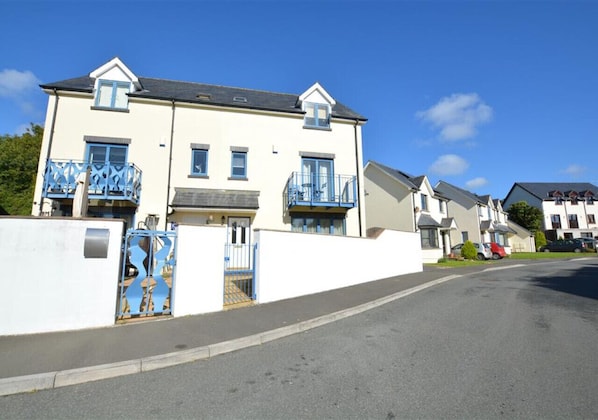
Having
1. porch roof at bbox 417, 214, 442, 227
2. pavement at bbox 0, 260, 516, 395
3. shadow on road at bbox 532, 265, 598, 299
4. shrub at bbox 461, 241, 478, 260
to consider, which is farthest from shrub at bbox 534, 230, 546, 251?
pavement at bbox 0, 260, 516, 395

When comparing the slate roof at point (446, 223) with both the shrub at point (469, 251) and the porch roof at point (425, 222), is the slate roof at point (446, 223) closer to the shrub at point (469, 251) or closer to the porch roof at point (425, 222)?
the shrub at point (469, 251)

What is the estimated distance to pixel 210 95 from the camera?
603 inches

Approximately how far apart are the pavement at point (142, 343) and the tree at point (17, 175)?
24888 mm

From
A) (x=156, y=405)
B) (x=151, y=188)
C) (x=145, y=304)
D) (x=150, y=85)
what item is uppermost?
(x=150, y=85)

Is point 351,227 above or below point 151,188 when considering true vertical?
below

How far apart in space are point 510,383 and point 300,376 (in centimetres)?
254

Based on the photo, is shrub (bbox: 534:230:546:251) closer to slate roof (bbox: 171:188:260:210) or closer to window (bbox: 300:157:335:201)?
window (bbox: 300:157:335:201)

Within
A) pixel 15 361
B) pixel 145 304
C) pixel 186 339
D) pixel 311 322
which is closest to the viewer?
pixel 15 361

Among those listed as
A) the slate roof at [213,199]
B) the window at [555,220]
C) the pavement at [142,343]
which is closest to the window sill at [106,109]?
the slate roof at [213,199]

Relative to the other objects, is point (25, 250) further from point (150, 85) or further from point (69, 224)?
point (150, 85)

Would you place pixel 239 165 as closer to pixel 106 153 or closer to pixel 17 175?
pixel 106 153

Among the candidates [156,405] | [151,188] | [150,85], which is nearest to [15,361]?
[156,405]

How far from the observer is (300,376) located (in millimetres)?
3828

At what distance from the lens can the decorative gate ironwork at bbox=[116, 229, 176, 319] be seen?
20.3 feet
